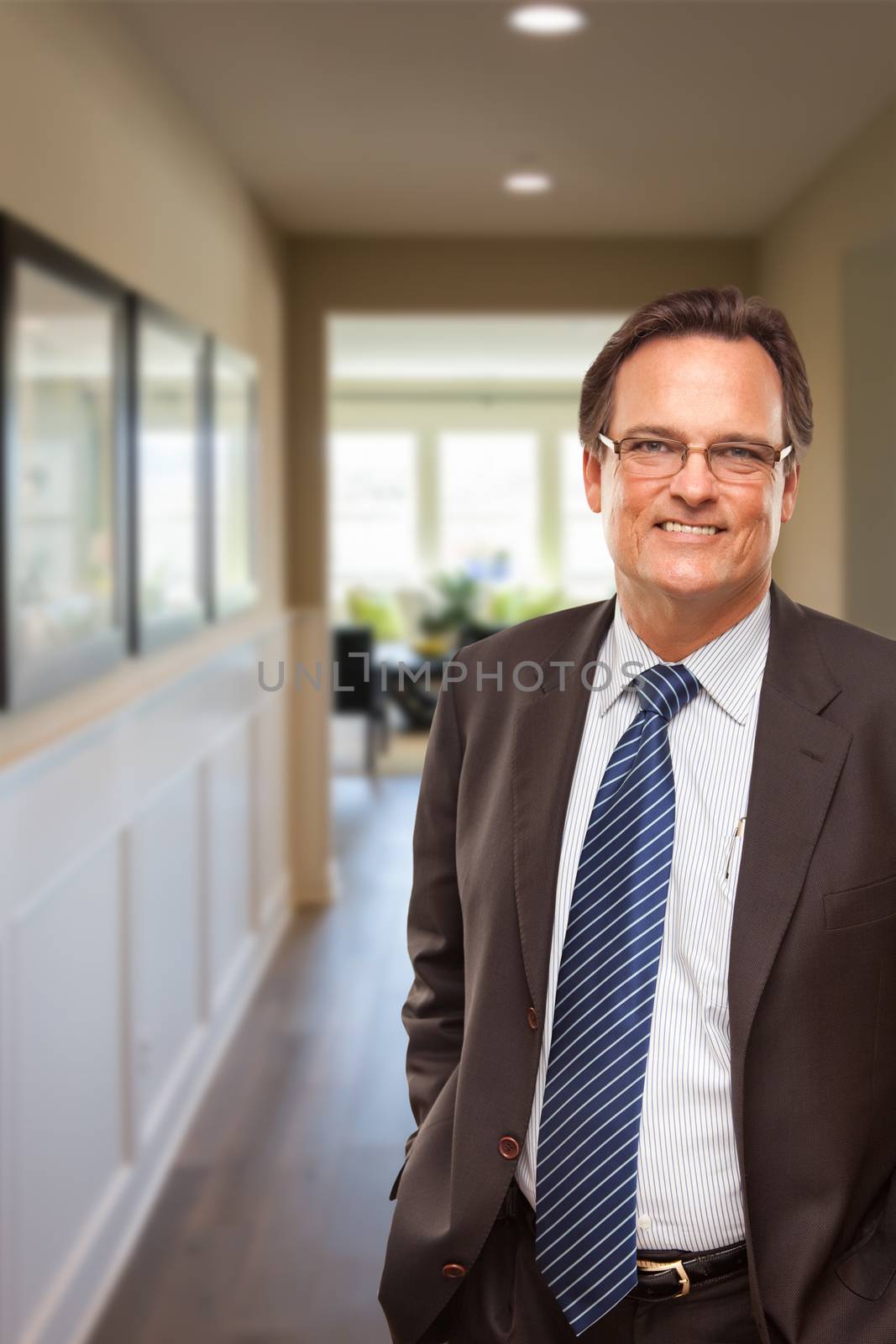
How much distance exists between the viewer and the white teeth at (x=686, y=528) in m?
1.02

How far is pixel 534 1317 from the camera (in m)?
1.12

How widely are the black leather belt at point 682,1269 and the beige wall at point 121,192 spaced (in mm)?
1317

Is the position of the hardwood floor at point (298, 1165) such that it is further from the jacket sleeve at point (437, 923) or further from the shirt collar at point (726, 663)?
the shirt collar at point (726, 663)

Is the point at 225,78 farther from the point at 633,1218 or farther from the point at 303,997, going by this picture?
the point at 633,1218

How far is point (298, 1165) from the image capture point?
2846 mm

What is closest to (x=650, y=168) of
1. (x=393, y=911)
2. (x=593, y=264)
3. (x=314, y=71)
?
(x=593, y=264)

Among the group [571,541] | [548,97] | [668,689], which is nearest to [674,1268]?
[668,689]

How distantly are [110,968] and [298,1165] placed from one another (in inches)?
25.6

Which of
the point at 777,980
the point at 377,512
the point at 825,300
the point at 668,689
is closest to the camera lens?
the point at 777,980

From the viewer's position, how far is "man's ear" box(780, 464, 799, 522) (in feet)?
3.55

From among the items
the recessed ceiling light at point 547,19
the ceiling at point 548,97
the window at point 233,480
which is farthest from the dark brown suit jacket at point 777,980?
the window at point 233,480

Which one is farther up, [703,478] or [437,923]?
[703,478]

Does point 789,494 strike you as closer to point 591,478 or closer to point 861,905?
point 591,478

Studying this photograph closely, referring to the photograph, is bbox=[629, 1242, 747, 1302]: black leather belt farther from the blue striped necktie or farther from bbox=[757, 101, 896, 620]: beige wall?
bbox=[757, 101, 896, 620]: beige wall
